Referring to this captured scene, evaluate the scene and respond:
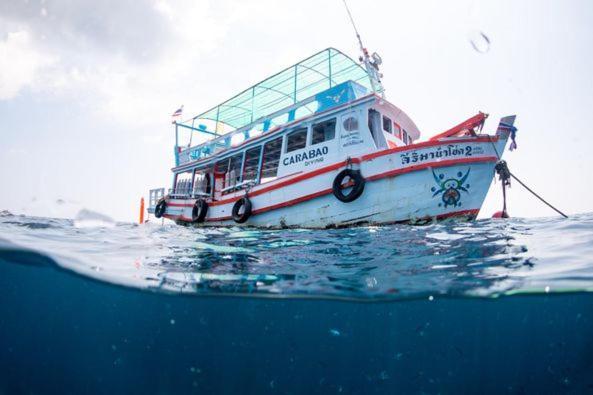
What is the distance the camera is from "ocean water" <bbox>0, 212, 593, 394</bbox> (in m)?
5.35

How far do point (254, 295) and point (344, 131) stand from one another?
610cm

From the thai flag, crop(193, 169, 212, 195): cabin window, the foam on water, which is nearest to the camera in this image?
the foam on water

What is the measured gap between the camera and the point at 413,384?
19062 mm

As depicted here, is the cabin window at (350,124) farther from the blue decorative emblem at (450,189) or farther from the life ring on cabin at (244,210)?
the life ring on cabin at (244,210)

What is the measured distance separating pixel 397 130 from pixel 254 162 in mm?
6371

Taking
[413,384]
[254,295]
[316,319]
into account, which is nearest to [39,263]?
[254,295]

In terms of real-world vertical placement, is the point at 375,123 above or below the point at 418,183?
above

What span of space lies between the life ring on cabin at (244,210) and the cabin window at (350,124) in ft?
13.4

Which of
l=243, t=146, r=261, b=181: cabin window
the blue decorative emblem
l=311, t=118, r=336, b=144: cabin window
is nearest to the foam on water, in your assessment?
the blue decorative emblem

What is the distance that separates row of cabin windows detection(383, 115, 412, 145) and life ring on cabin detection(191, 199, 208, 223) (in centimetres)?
759

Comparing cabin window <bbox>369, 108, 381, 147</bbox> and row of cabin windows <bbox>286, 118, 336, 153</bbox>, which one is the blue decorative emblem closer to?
cabin window <bbox>369, 108, 381, 147</bbox>

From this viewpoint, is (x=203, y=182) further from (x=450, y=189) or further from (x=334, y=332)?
(x=450, y=189)

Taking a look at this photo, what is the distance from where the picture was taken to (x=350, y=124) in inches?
397

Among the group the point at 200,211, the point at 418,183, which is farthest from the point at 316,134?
the point at 200,211
